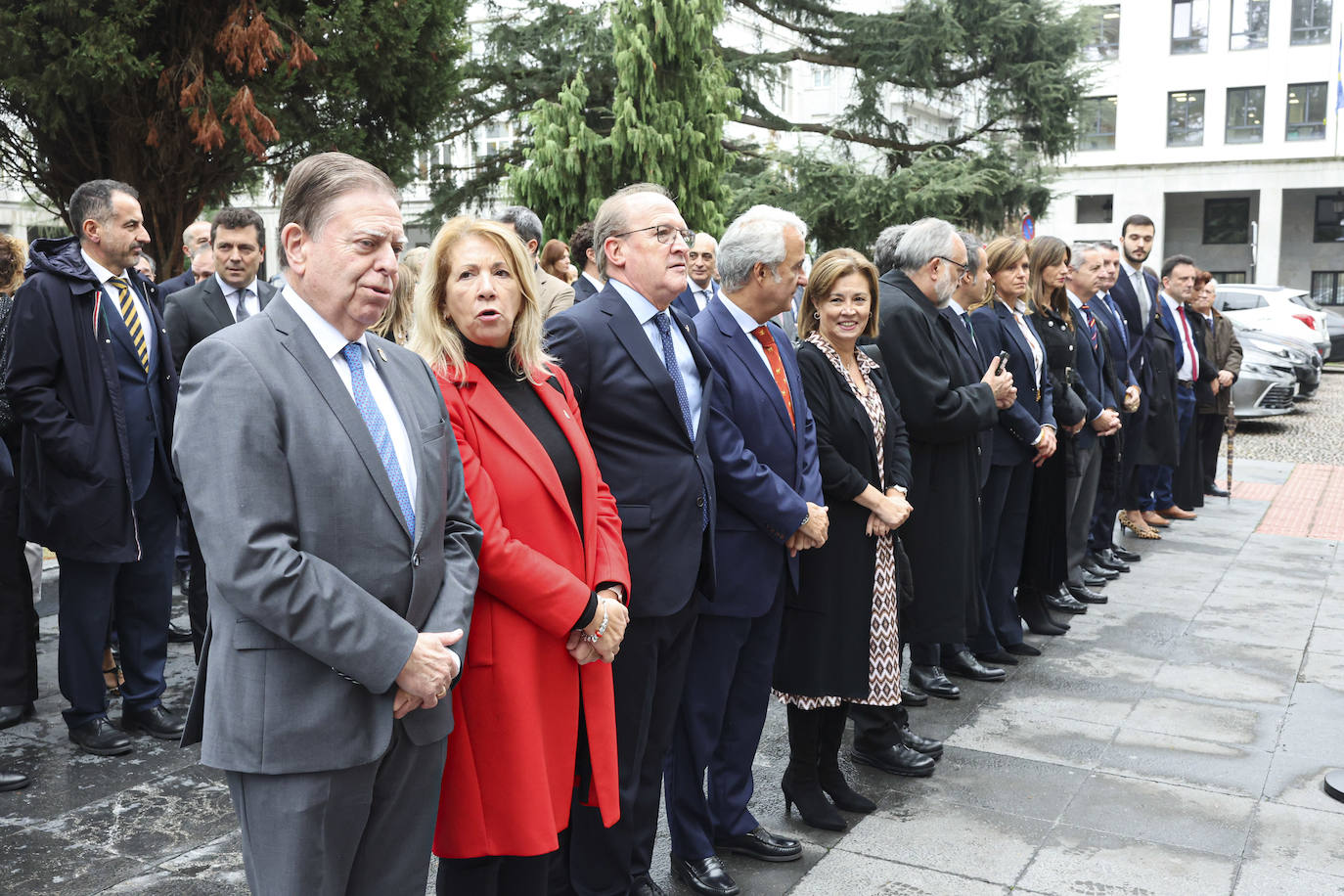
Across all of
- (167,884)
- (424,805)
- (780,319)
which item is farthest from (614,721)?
(780,319)

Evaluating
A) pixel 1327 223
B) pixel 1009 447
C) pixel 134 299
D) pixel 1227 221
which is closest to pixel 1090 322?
pixel 1009 447

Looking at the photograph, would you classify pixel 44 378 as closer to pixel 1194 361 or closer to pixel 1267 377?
pixel 1194 361

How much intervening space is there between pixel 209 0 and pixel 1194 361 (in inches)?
360

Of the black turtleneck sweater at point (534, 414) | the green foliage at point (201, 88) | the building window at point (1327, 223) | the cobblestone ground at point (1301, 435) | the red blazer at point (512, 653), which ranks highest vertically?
the building window at point (1327, 223)

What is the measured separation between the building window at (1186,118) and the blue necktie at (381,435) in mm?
47558

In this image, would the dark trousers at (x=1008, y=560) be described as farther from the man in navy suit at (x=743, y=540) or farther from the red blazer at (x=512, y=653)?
the red blazer at (x=512, y=653)

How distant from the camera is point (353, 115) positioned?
12117 mm

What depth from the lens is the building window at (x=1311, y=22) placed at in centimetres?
4153

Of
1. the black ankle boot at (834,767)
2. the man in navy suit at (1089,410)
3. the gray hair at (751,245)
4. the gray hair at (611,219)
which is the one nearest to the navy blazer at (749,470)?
the gray hair at (751,245)

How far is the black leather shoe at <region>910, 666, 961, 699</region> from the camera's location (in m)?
5.84

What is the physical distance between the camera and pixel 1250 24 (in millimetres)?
43125

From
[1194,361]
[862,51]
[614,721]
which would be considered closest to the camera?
[614,721]

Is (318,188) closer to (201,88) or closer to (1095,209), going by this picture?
(201,88)

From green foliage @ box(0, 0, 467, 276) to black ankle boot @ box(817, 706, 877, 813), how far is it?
789 cm
